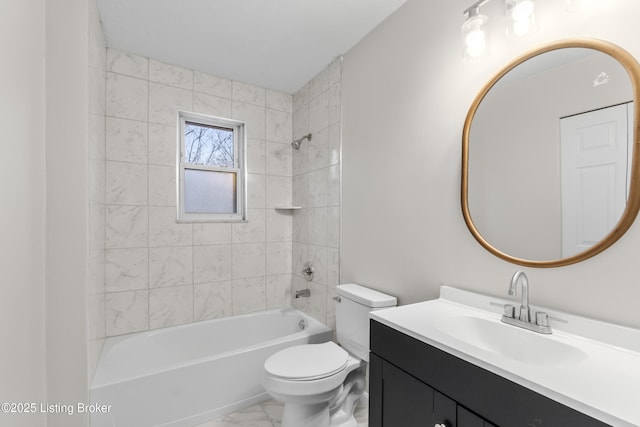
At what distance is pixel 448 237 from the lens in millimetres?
1419

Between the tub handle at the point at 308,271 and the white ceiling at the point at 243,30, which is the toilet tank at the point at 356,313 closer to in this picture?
the tub handle at the point at 308,271

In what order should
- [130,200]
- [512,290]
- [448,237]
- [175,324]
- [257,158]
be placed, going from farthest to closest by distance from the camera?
1. [257,158]
2. [175,324]
3. [130,200]
4. [448,237]
5. [512,290]

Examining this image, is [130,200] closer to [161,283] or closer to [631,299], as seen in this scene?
[161,283]

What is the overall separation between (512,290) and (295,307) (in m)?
2.13

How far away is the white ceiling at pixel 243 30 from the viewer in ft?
5.59

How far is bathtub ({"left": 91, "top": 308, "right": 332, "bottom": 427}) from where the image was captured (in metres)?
1.59

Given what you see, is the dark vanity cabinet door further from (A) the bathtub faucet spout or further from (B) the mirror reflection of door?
(A) the bathtub faucet spout

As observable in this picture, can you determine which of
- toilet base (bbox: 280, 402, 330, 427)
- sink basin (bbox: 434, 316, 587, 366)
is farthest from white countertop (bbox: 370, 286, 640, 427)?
toilet base (bbox: 280, 402, 330, 427)

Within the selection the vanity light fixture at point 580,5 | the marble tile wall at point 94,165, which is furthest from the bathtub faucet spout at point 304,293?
the vanity light fixture at point 580,5

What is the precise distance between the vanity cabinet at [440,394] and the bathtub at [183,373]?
1.02 meters

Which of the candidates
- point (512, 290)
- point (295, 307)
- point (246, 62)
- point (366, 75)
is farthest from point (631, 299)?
point (246, 62)

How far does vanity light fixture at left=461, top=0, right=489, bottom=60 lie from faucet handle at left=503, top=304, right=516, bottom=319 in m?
1.05

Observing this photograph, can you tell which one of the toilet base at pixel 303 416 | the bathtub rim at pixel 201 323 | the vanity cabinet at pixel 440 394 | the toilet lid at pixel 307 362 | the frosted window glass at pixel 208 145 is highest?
the frosted window glass at pixel 208 145

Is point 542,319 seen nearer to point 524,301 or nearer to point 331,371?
point 524,301
